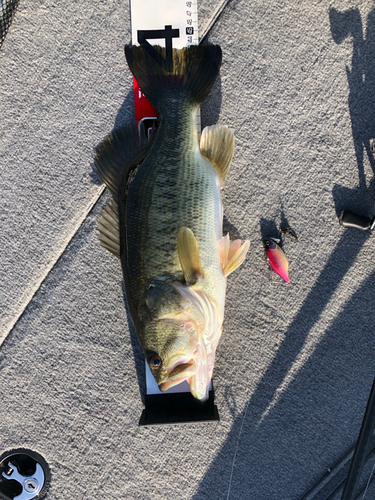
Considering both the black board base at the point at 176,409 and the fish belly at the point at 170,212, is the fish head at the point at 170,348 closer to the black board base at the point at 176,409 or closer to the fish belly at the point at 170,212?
the fish belly at the point at 170,212

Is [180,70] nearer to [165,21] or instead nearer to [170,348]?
[165,21]

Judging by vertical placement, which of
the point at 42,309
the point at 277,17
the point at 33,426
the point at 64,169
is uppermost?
the point at 277,17

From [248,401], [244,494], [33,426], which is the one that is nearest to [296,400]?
[248,401]

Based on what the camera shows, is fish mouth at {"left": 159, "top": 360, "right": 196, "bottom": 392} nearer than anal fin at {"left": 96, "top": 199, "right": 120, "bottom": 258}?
Yes

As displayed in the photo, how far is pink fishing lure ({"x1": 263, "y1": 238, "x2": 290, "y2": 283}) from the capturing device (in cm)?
152

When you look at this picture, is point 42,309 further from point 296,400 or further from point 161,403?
point 296,400

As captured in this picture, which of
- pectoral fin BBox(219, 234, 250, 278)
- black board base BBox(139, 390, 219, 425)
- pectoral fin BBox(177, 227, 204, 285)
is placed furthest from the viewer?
black board base BBox(139, 390, 219, 425)

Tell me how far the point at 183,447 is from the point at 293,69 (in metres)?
2.03

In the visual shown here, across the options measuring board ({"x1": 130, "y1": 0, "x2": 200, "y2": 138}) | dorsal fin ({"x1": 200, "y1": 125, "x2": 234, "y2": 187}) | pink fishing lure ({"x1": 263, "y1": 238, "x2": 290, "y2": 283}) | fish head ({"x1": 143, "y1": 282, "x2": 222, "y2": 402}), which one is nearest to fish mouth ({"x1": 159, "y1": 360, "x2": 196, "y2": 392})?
fish head ({"x1": 143, "y1": 282, "x2": 222, "y2": 402})

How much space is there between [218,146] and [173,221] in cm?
44

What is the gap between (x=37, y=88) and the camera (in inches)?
64.4

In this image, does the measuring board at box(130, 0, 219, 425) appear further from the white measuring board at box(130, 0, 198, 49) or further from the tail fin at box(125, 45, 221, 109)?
the tail fin at box(125, 45, 221, 109)

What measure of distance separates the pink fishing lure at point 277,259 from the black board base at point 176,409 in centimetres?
69

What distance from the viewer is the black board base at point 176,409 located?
4.94ft
